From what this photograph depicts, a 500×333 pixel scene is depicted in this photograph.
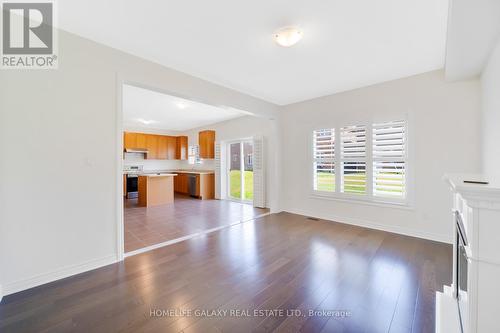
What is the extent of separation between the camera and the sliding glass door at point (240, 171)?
6691mm

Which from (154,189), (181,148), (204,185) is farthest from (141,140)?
(204,185)

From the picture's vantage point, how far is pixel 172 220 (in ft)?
14.3

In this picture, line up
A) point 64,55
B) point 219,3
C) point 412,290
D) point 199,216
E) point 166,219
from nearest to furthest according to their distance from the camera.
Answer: point 219,3 → point 412,290 → point 64,55 → point 166,219 → point 199,216

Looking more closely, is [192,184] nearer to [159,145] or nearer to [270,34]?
[159,145]

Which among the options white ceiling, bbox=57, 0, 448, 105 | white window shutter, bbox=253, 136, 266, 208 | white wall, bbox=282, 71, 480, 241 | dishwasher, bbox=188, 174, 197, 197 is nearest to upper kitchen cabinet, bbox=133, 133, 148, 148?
dishwasher, bbox=188, 174, 197, 197

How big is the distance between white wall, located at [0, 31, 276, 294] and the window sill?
3.76 m

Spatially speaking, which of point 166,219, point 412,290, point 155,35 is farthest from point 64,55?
point 412,290

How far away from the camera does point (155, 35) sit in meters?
2.28

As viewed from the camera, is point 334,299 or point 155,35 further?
point 155,35

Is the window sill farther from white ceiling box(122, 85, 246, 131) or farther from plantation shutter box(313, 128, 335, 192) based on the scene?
white ceiling box(122, 85, 246, 131)

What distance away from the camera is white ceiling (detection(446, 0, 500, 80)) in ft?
5.11

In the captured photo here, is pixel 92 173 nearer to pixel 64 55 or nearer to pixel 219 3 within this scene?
pixel 64 55

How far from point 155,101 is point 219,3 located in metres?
3.53

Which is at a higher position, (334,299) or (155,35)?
(155,35)
